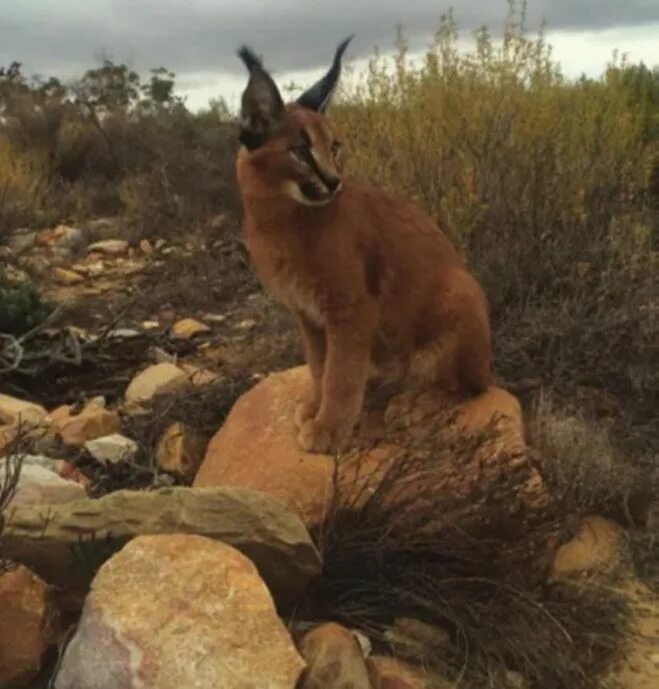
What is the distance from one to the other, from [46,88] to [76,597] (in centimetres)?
1741

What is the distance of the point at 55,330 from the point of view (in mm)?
7926

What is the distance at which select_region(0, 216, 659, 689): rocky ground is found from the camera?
3117mm

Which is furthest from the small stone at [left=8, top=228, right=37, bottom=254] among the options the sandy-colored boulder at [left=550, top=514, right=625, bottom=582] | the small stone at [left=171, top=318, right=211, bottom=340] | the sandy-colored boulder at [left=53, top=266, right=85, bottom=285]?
the sandy-colored boulder at [left=550, top=514, right=625, bottom=582]

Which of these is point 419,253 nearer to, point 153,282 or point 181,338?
point 181,338

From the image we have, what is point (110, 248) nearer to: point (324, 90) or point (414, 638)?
point (324, 90)

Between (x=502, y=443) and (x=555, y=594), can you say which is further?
(x=502, y=443)

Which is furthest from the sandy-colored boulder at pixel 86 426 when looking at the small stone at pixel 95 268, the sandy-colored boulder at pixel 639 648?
the small stone at pixel 95 268

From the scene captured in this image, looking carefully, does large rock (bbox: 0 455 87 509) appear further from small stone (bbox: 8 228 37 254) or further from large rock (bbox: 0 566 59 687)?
small stone (bbox: 8 228 37 254)

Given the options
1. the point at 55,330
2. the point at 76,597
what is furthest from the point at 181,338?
the point at 76,597

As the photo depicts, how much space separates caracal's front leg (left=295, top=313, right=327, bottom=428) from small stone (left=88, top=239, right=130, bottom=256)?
836 centimetres

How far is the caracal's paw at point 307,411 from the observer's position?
4.70 meters

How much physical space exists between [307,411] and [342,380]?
0.43 meters

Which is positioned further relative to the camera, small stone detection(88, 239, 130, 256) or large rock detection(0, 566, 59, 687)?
small stone detection(88, 239, 130, 256)

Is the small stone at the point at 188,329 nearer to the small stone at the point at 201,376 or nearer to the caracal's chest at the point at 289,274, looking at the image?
the small stone at the point at 201,376
